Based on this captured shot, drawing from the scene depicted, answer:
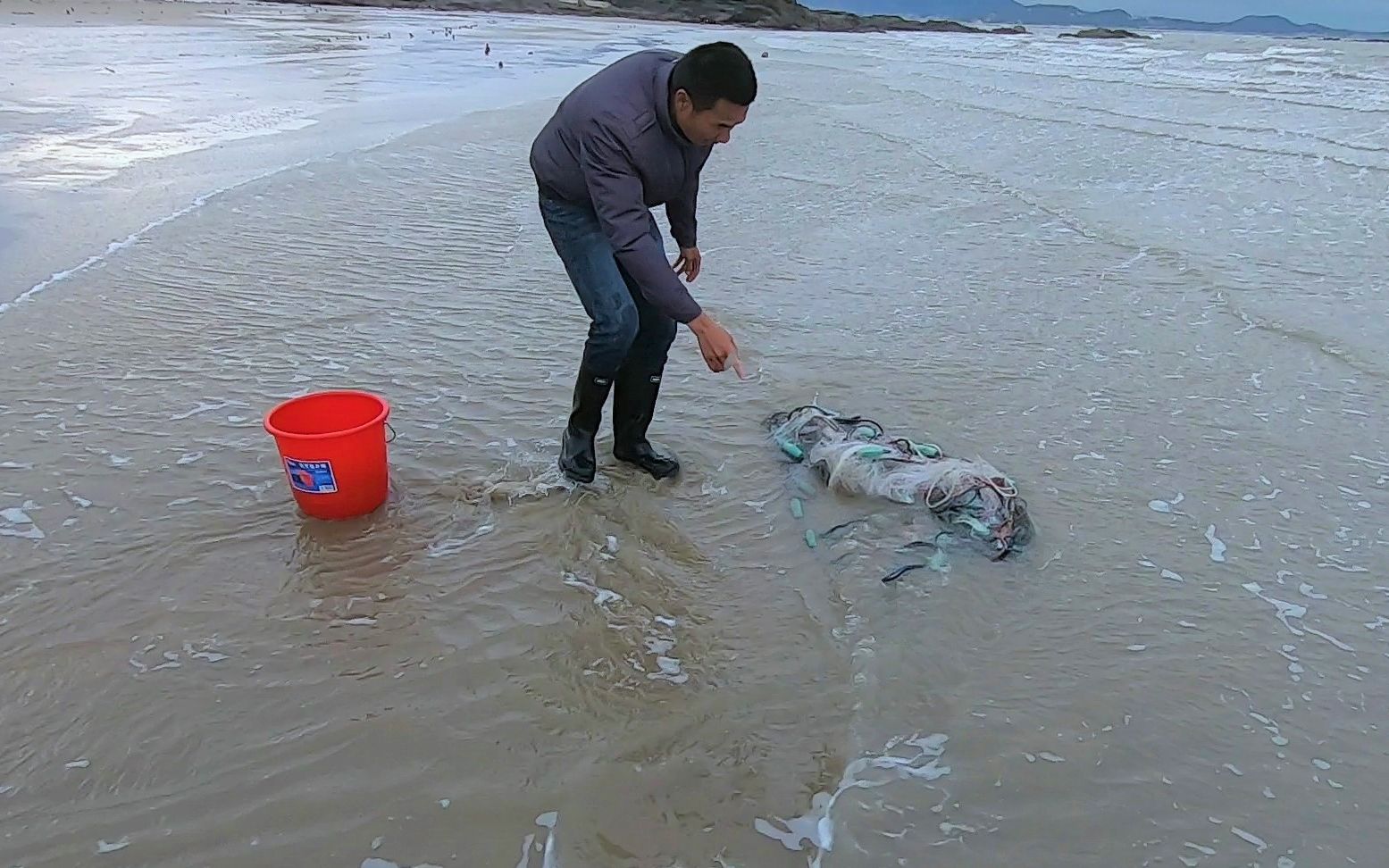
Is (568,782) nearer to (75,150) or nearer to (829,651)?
(829,651)

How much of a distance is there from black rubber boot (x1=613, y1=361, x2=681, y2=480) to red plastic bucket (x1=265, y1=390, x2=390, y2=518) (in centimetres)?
99

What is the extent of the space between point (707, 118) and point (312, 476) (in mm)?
1841

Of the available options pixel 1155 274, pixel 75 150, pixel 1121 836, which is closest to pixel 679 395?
pixel 1121 836

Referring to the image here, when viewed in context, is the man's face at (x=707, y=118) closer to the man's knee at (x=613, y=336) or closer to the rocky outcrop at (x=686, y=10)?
the man's knee at (x=613, y=336)

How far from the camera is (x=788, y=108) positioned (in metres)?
16.6

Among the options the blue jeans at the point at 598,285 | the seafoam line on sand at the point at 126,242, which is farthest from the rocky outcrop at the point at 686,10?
the blue jeans at the point at 598,285

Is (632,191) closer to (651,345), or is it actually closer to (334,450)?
(651,345)

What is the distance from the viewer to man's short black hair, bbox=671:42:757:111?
3127 millimetres

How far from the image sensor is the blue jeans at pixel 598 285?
3.77 meters

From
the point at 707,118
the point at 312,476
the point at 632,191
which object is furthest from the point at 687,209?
the point at 312,476

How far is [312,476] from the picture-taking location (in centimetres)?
359

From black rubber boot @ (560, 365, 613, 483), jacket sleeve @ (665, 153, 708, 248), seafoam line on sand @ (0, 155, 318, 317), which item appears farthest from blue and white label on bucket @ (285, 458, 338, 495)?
seafoam line on sand @ (0, 155, 318, 317)

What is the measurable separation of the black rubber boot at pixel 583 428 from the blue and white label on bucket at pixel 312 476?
3.14 ft

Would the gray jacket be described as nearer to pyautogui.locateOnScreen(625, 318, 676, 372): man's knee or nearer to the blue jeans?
the blue jeans
